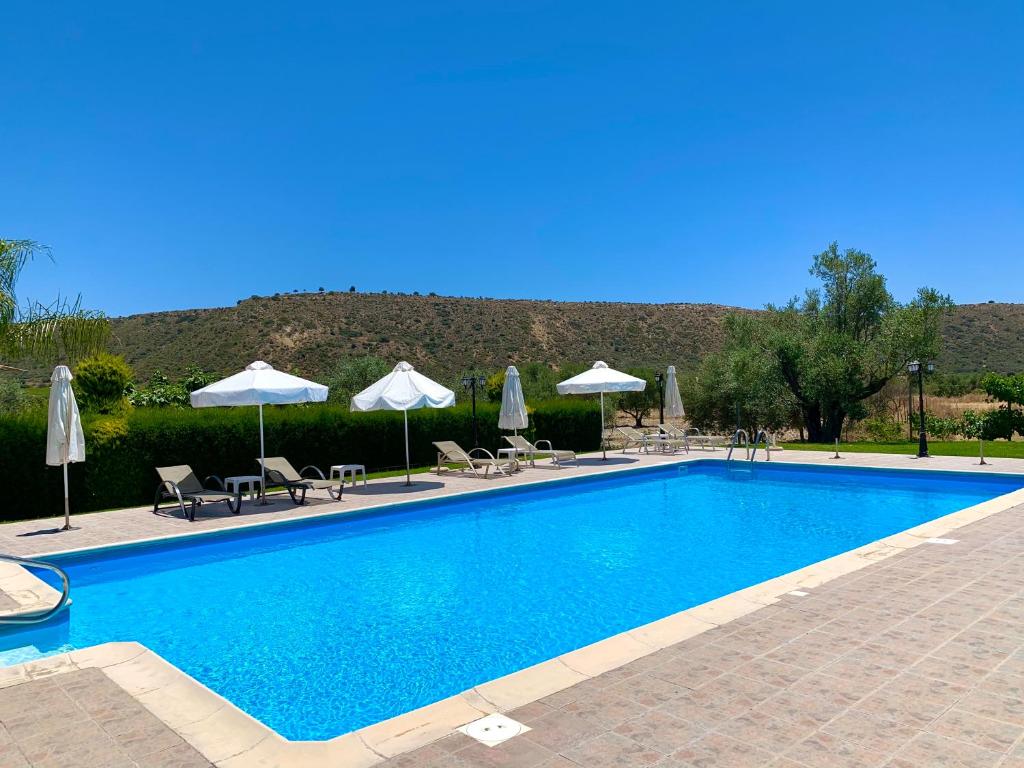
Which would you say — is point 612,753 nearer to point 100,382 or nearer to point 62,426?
point 62,426

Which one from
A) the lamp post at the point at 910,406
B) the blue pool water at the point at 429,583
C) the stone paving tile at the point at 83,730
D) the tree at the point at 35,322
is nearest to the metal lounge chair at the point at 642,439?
the blue pool water at the point at 429,583

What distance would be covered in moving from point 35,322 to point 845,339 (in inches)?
784

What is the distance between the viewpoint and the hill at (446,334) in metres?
45.6

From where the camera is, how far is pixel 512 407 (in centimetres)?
1511

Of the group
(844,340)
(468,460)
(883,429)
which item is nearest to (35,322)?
(468,460)

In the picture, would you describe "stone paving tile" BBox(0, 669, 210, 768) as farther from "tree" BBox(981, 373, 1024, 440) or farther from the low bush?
"tree" BBox(981, 373, 1024, 440)

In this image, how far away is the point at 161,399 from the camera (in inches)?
774

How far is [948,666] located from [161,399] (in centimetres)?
2039

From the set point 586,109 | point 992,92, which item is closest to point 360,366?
point 586,109

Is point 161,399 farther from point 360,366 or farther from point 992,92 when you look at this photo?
point 992,92

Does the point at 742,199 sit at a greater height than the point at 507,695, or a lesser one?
greater

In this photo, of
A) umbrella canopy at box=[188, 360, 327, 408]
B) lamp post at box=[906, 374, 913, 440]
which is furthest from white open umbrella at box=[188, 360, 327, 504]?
lamp post at box=[906, 374, 913, 440]

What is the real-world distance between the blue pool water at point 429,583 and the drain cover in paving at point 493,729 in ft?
4.15

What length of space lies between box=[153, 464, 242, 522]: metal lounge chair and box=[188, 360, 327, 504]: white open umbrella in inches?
35.9
